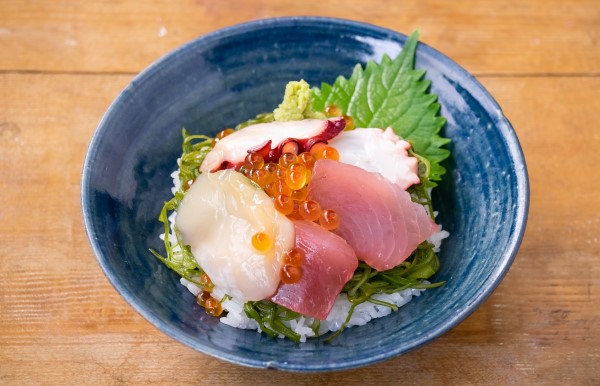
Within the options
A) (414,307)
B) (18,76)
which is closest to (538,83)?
(414,307)

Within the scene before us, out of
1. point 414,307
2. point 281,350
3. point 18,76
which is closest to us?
point 281,350

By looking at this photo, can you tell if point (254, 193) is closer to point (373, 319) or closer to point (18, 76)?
point (373, 319)

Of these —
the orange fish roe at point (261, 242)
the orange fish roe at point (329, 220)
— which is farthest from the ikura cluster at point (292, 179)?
the orange fish roe at point (261, 242)

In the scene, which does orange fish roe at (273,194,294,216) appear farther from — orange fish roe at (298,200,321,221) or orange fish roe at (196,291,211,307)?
orange fish roe at (196,291,211,307)

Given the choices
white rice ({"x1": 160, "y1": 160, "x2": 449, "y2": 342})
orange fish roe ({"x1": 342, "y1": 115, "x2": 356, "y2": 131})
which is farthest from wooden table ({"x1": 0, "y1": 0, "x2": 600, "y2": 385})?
orange fish roe ({"x1": 342, "y1": 115, "x2": 356, "y2": 131})

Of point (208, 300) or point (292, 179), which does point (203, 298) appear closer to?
point (208, 300)

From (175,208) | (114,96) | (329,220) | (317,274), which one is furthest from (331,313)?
(114,96)
